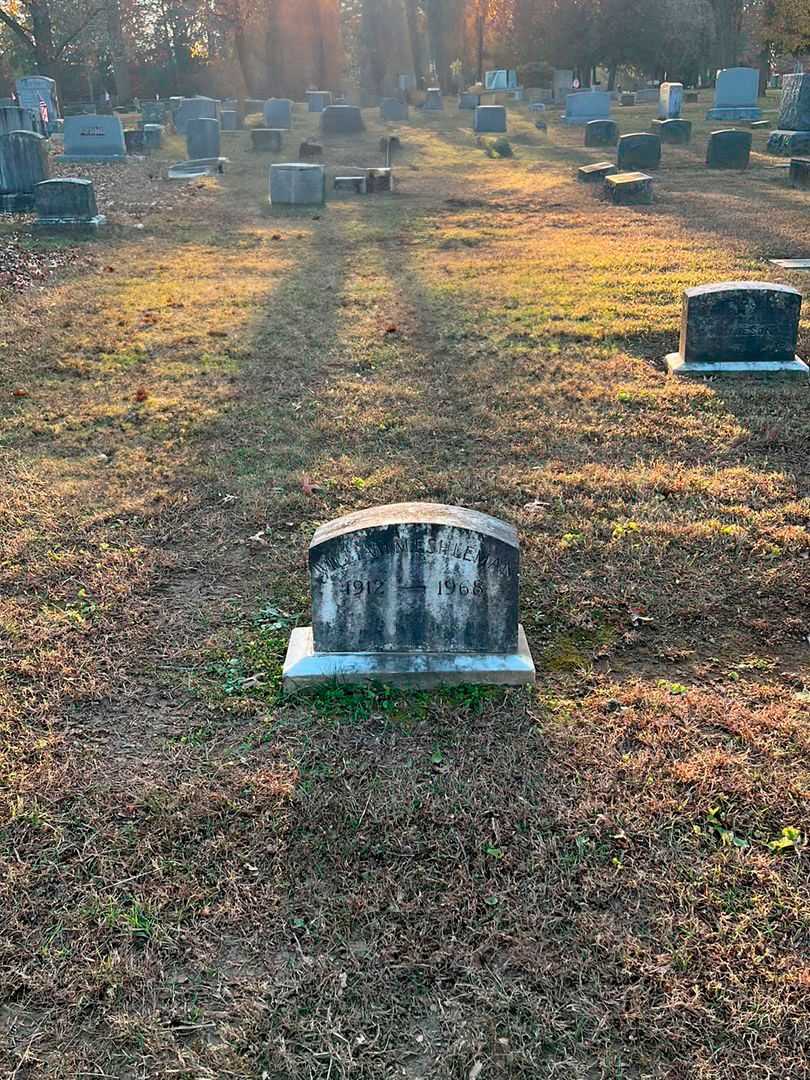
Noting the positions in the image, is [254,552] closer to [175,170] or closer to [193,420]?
[193,420]

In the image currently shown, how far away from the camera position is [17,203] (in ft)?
51.2

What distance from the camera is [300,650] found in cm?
385

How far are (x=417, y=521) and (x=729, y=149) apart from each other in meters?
Result: 20.1

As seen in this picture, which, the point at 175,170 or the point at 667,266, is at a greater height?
the point at 175,170

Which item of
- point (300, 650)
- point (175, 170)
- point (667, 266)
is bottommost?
point (300, 650)

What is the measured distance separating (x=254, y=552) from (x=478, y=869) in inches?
102

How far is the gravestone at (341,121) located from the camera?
2964 centimetres

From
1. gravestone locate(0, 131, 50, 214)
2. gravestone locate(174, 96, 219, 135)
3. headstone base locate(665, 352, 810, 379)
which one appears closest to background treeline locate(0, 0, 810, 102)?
gravestone locate(174, 96, 219, 135)

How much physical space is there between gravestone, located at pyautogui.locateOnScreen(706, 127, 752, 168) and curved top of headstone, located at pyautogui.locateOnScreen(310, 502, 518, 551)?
1975 centimetres

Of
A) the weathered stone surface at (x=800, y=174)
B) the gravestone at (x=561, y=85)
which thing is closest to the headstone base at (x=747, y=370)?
the weathered stone surface at (x=800, y=174)

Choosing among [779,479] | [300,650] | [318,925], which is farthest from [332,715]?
[779,479]

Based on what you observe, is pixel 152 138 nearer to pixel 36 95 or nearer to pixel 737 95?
pixel 36 95

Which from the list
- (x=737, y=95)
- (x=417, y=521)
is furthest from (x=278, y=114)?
(x=417, y=521)

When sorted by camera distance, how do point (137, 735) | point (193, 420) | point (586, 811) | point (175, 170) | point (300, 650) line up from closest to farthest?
point (586, 811)
point (137, 735)
point (300, 650)
point (193, 420)
point (175, 170)
